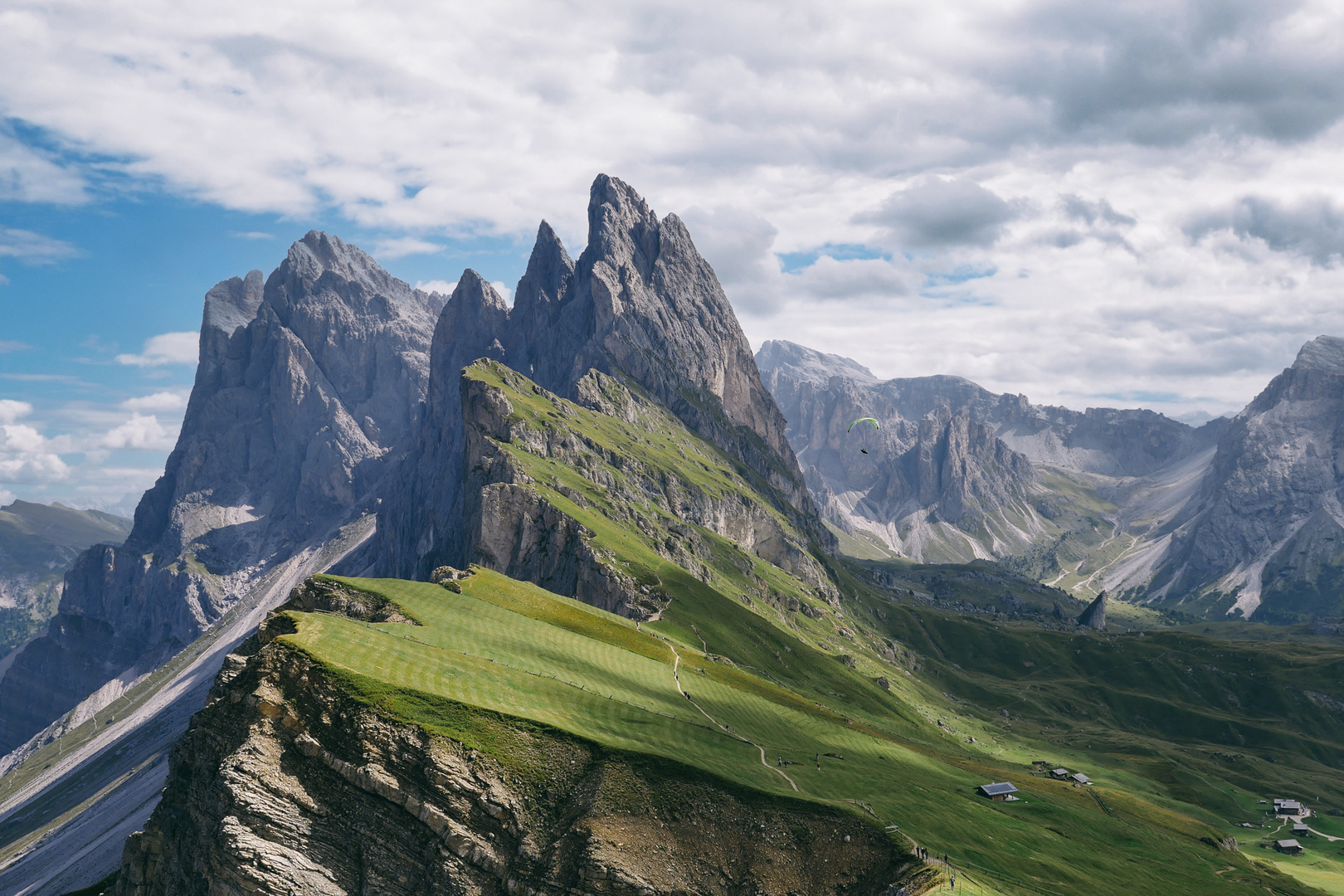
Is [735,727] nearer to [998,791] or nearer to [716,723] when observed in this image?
[716,723]

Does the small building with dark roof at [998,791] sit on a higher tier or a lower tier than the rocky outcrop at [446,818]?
lower

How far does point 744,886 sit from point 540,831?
52.8 feet

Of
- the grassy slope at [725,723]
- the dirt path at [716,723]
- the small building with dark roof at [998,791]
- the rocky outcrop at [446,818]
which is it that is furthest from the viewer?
the small building with dark roof at [998,791]

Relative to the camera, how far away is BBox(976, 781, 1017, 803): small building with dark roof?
102 m

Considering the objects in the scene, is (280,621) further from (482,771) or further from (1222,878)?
(1222,878)

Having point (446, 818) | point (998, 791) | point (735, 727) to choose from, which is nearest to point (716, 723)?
point (735, 727)

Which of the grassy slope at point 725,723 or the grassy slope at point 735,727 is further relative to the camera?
the grassy slope at point 725,723

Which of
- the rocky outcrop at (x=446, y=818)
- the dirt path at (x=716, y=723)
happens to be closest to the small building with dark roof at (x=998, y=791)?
the dirt path at (x=716, y=723)

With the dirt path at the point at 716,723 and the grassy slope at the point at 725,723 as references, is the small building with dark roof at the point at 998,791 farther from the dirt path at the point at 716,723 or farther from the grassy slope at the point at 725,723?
the dirt path at the point at 716,723

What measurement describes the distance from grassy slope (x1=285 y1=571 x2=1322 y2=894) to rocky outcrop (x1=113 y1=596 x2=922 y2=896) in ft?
10.2

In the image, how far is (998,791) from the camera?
102875mm

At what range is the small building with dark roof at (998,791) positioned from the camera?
335 feet

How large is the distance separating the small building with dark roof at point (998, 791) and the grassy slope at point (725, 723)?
1.73 meters

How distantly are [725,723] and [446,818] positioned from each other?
40694mm
